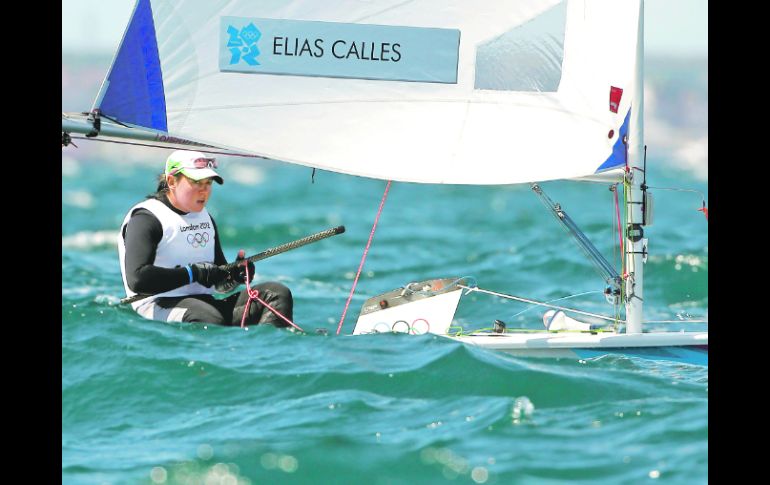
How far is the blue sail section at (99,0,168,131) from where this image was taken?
20.3 ft

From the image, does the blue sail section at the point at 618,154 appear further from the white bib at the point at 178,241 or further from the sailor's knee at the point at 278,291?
the white bib at the point at 178,241

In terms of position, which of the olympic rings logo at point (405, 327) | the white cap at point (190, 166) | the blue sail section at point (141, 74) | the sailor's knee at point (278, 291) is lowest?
the olympic rings logo at point (405, 327)

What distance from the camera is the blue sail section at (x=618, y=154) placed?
19.4ft

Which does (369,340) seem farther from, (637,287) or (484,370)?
(637,287)

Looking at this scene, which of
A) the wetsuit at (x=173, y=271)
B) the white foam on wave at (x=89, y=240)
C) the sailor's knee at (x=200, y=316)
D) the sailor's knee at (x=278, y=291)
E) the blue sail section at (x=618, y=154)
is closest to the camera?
the blue sail section at (x=618, y=154)

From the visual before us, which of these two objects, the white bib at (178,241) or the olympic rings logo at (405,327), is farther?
the olympic rings logo at (405,327)

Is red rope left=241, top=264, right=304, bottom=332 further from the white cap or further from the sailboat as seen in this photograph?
the sailboat

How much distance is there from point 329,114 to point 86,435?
2.05 metres

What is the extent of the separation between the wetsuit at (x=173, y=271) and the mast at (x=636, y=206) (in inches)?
68.3

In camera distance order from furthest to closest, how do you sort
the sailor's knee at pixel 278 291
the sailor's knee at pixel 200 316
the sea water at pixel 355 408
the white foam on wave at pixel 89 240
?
the white foam on wave at pixel 89 240, the sailor's knee at pixel 278 291, the sailor's knee at pixel 200 316, the sea water at pixel 355 408

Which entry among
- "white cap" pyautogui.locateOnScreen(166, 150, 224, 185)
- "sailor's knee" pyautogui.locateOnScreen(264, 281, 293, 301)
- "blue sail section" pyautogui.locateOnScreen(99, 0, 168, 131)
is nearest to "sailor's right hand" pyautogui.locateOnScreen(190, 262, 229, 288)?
"sailor's knee" pyautogui.locateOnScreen(264, 281, 293, 301)

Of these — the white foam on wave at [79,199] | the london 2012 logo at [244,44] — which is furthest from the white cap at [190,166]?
the white foam on wave at [79,199]

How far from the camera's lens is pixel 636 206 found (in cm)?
587

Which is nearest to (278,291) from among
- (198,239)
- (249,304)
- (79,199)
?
(249,304)
